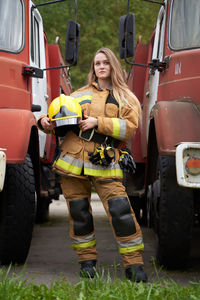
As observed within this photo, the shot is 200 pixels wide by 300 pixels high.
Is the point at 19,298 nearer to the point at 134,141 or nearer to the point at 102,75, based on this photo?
the point at 102,75

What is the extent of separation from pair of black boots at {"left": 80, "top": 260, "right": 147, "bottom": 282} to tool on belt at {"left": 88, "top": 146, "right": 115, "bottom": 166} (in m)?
0.71

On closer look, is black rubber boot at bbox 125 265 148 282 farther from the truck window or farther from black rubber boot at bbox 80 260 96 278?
the truck window

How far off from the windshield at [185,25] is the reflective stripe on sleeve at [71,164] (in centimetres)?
137

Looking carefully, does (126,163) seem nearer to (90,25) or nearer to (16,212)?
(16,212)

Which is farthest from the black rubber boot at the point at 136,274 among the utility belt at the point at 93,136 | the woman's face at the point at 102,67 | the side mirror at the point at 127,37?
the side mirror at the point at 127,37

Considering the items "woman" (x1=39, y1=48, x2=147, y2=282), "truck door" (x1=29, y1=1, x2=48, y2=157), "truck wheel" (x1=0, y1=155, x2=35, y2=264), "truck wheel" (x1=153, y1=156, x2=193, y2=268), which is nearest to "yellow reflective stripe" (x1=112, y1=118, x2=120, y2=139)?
"woman" (x1=39, y1=48, x2=147, y2=282)

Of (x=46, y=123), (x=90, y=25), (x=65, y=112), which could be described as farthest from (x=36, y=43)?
(x=90, y=25)

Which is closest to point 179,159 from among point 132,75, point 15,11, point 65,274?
point 65,274

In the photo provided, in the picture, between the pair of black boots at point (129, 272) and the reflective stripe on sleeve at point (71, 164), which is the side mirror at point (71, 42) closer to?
the reflective stripe on sleeve at point (71, 164)

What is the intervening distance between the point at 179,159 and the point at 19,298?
4.29 feet

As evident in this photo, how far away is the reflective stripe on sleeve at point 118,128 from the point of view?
3922 millimetres

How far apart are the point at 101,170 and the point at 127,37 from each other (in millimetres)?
1159

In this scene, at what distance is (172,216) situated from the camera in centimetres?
404

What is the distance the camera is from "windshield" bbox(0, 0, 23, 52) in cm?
484
